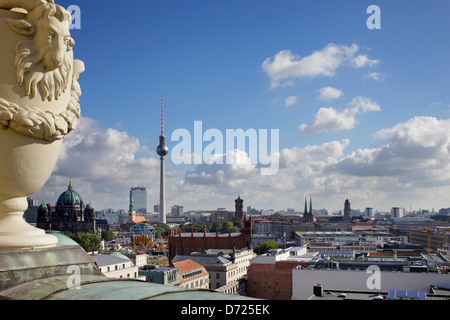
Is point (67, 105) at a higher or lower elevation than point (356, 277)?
higher

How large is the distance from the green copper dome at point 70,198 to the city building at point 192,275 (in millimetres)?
59552

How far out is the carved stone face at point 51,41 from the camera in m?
5.38

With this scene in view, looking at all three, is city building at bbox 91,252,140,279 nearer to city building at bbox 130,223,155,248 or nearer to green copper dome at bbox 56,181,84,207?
city building at bbox 130,223,155,248

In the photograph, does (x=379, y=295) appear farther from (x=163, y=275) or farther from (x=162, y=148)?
(x=162, y=148)

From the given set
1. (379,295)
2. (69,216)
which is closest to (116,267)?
(379,295)

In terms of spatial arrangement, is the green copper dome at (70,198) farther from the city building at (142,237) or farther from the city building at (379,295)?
the city building at (379,295)

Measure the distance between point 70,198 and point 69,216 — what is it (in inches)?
172

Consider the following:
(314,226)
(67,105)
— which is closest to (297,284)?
(67,105)

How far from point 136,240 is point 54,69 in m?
112

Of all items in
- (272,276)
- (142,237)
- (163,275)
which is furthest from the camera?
(142,237)

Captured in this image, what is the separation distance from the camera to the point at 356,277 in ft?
122

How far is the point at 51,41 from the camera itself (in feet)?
17.7

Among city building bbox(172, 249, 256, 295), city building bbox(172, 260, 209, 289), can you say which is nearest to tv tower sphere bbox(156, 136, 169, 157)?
city building bbox(172, 249, 256, 295)
